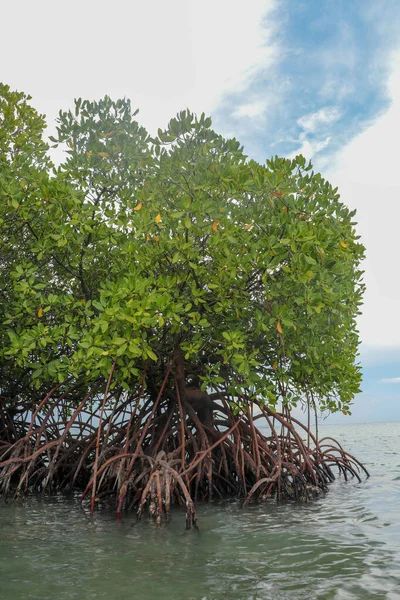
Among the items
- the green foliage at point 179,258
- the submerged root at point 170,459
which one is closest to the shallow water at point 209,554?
the submerged root at point 170,459

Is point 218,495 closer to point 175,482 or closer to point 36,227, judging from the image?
point 175,482

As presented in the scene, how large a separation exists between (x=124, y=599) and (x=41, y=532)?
2499 millimetres

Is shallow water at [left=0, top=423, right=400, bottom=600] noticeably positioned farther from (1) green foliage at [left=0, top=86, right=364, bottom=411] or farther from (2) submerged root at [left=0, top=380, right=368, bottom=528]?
(1) green foliage at [left=0, top=86, right=364, bottom=411]

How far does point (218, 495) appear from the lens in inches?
358

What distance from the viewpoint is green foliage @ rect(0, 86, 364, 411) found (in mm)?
7359

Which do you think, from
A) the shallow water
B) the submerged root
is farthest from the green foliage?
the shallow water

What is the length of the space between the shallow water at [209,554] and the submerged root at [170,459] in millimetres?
449

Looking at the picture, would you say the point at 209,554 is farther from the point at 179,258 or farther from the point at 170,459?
the point at 179,258

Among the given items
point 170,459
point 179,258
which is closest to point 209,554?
point 170,459

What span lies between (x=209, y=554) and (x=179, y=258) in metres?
3.33

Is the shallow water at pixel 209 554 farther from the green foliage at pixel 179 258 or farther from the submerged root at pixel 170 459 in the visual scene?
the green foliage at pixel 179 258

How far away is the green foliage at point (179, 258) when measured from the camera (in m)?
7.36

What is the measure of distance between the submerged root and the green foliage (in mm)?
692

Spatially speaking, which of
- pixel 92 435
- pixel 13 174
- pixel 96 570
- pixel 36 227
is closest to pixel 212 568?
pixel 96 570
